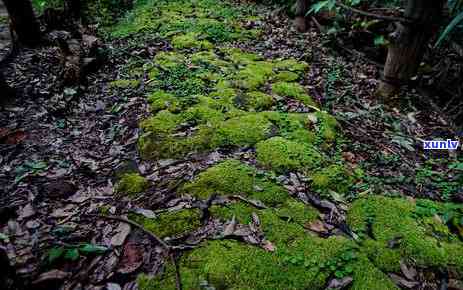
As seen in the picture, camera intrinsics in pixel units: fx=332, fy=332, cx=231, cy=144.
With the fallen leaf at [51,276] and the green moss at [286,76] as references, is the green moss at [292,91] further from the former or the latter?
the fallen leaf at [51,276]

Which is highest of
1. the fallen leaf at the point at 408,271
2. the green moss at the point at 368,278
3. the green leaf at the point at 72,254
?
the green leaf at the point at 72,254

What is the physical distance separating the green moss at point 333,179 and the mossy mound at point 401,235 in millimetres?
195

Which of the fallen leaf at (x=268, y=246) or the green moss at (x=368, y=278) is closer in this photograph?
the green moss at (x=368, y=278)

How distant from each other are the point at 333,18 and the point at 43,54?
18.4ft

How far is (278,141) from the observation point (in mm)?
3279

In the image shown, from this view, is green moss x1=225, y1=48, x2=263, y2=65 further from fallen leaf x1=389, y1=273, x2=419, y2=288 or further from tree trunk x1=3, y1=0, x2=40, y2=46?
fallen leaf x1=389, y1=273, x2=419, y2=288

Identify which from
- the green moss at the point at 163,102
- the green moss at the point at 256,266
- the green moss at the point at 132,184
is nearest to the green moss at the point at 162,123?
the green moss at the point at 163,102

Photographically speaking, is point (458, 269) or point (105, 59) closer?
point (458, 269)

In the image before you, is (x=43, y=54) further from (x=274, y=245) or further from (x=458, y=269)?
(x=458, y=269)

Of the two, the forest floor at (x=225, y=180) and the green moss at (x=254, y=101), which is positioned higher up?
the green moss at (x=254, y=101)

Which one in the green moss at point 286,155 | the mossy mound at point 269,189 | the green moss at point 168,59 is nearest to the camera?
the mossy mound at point 269,189

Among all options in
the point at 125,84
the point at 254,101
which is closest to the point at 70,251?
the point at 254,101

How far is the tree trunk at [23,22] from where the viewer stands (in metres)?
5.97

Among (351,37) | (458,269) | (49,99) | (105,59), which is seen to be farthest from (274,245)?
(351,37)
